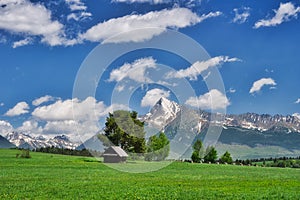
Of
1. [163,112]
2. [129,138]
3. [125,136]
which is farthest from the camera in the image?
[125,136]

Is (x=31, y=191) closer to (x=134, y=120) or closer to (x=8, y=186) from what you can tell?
(x=8, y=186)

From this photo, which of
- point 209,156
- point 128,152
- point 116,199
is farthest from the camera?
point 209,156

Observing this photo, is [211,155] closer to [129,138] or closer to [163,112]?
[129,138]

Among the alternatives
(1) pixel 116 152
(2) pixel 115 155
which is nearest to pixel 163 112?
(1) pixel 116 152

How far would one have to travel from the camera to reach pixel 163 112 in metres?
58.5

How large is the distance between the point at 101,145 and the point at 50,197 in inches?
2557

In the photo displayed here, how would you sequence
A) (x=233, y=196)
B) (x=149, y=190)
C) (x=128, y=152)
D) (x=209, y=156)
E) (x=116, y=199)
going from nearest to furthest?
(x=116, y=199)
(x=233, y=196)
(x=149, y=190)
(x=128, y=152)
(x=209, y=156)

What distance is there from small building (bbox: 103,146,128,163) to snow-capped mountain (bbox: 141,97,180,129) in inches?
400

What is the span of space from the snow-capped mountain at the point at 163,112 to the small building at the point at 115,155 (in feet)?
33.3

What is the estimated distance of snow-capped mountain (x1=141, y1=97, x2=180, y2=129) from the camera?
49000mm

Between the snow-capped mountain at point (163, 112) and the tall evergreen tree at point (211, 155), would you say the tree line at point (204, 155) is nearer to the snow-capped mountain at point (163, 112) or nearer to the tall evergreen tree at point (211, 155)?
the tall evergreen tree at point (211, 155)

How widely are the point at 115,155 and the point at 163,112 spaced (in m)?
24.3

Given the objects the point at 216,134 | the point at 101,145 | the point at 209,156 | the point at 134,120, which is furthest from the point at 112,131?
the point at 209,156

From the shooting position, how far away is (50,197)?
1010 inches
